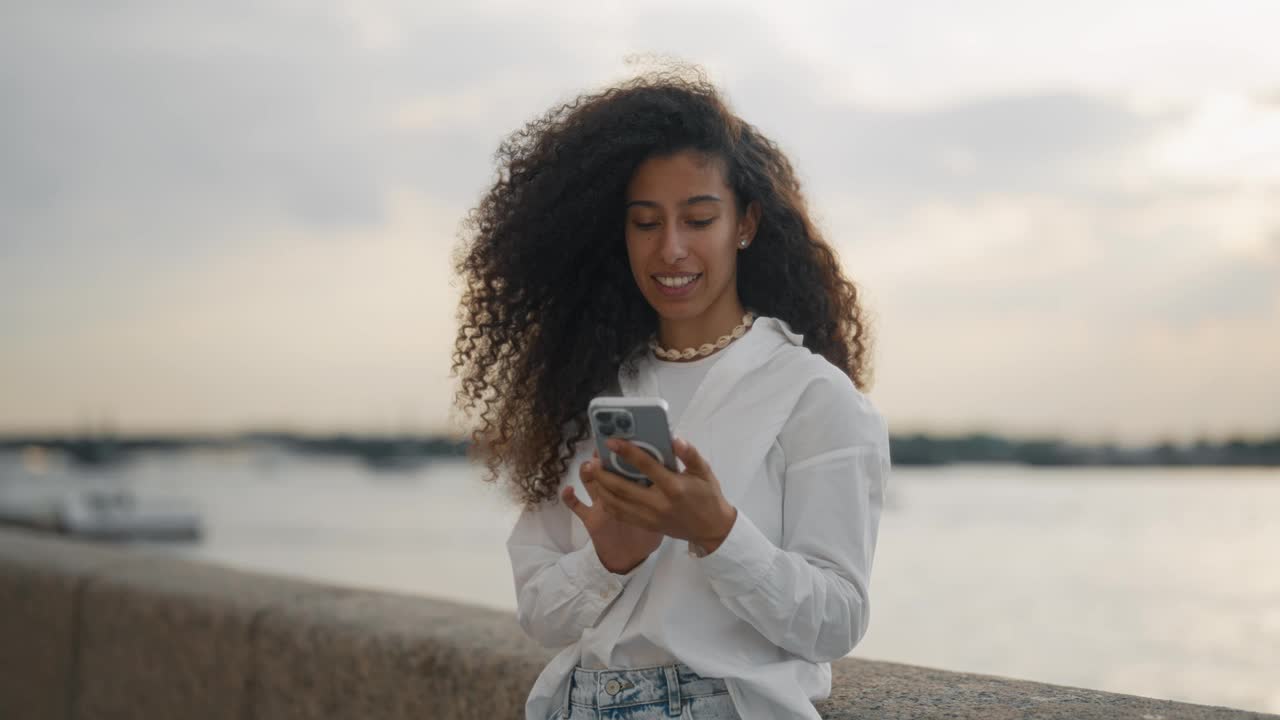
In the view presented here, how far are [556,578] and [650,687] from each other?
283 mm

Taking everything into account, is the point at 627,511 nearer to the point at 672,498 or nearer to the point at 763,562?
the point at 672,498

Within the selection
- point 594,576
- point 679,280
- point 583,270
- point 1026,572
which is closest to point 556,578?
point 594,576

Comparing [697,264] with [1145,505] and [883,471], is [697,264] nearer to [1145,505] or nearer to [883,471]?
[883,471]

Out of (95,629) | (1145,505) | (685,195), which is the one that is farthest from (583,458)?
(1145,505)

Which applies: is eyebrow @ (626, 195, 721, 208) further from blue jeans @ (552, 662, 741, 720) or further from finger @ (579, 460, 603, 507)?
blue jeans @ (552, 662, 741, 720)

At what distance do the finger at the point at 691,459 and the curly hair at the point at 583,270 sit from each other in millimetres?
644

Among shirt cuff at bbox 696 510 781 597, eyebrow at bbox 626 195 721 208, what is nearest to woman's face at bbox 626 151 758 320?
eyebrow at bbox 626 195 721 208

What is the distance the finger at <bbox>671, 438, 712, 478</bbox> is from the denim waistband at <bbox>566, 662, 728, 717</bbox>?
18.1 inches

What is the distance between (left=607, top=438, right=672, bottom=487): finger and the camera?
197 cm

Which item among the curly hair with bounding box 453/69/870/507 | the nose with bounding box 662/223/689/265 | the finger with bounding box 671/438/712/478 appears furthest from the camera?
the curly hair with bounding box 453/69/870/507

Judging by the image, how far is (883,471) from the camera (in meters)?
2.24

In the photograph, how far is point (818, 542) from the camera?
215 centimetres

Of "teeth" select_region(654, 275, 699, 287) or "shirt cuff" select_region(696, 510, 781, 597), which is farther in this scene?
"teeth" select_region(654, 275, 699, 287)

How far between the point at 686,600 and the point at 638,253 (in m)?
0.74
